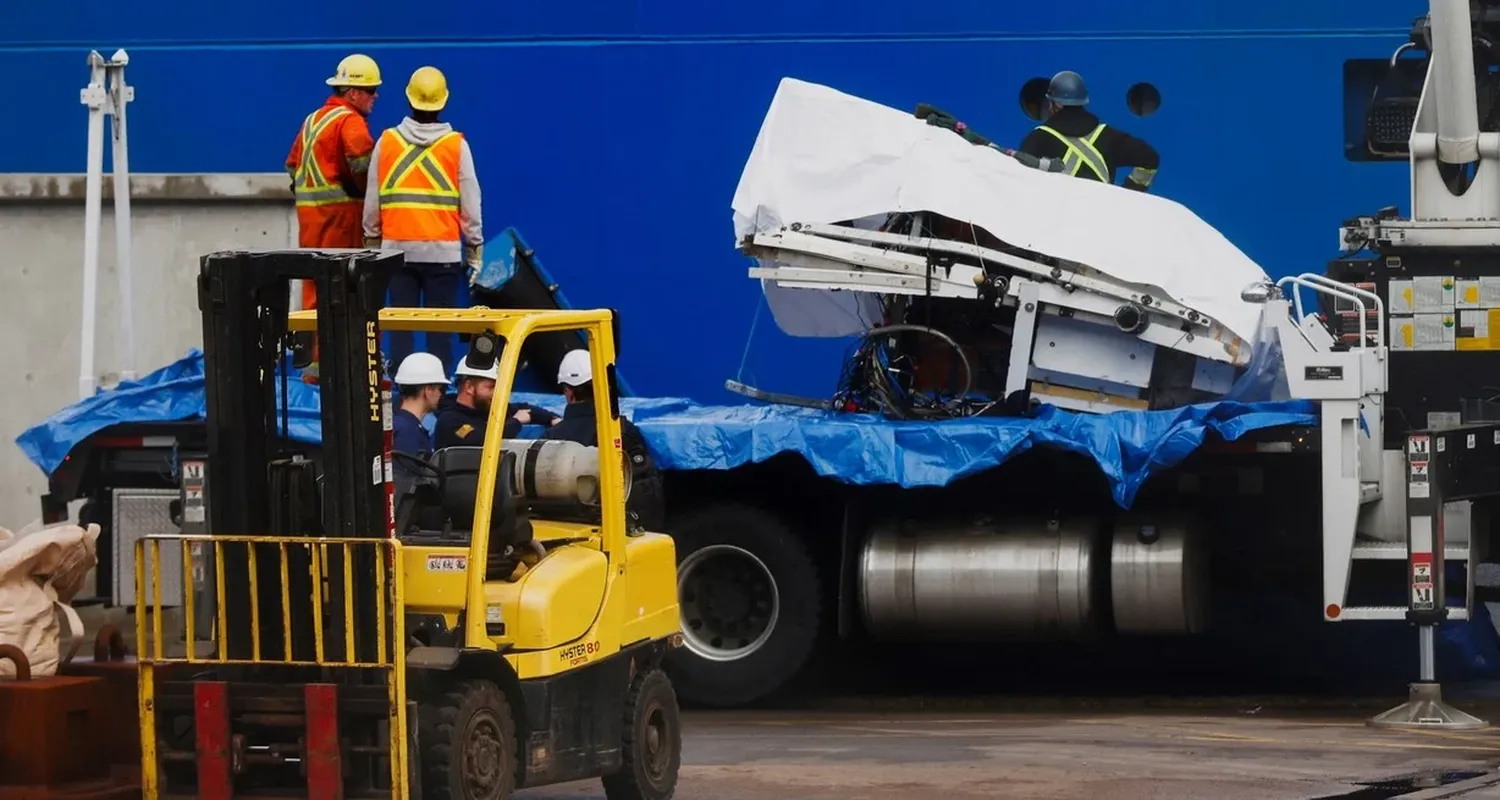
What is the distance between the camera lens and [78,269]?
529 inches

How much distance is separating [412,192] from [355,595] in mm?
4691

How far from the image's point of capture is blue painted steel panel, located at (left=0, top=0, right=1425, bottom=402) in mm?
12867

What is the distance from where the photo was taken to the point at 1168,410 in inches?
427

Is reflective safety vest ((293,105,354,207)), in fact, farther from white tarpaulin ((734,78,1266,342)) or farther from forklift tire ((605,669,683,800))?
forklift tire ((605,669,683,800))

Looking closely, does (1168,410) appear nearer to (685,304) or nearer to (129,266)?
(685,304)

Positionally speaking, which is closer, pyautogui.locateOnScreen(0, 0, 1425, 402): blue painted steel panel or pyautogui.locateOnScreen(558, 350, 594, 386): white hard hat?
pyautogui.locateOnScreen(558, 350, 594, 386): white hard hat

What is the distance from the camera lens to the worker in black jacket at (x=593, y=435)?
912 centimetres

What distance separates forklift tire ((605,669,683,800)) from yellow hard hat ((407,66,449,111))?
414 centimetres

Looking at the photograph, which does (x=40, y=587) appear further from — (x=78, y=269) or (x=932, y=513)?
(x=78, y=269)

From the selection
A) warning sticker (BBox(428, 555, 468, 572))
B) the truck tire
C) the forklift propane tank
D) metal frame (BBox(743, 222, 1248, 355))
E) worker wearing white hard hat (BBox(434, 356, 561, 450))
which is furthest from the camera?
the truck tire

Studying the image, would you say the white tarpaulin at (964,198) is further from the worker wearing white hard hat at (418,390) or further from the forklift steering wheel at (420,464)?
the forklift steering wheel at (420,464)

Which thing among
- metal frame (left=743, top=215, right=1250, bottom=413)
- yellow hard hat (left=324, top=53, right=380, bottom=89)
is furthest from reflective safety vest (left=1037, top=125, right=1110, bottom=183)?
yellow hard hat (left=324, top=53, right=380, bottom=89)

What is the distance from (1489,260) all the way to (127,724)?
6361 mm

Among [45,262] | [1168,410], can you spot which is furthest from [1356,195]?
[45,262]
